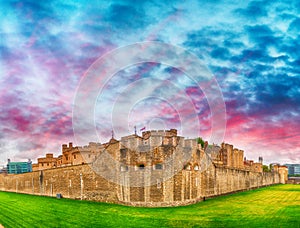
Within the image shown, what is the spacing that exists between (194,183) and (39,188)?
75.4 ft

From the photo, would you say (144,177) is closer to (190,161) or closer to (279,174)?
(190,161)

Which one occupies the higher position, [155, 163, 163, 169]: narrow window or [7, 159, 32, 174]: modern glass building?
[155, 163, 163, 169]: narrow window

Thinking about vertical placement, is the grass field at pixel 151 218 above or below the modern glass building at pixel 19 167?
above

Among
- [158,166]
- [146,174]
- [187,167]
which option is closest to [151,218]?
[146,174]

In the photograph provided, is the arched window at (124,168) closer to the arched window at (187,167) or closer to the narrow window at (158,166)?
the narrow window at (158,166)

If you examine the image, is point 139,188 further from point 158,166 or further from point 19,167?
point 19,167

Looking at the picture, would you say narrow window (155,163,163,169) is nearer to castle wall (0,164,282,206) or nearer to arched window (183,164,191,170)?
castle wall (0,164,282,206)

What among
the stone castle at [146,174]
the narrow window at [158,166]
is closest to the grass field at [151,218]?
the stone castle at [146,174]

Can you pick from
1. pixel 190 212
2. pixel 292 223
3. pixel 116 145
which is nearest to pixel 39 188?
pixel 116 145

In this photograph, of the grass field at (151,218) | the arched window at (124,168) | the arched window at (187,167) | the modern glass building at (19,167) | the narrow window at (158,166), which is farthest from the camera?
the modern glass building at (19,167)

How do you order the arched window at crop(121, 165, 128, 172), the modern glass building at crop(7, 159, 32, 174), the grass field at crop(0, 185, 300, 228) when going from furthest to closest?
the modern glass building at crop(7, 159, 32, 174)
the arched window at crop(121, 165, 128, 172)
the grass field at crop(0, 185, 300, 228)

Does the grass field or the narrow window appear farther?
the narrow window

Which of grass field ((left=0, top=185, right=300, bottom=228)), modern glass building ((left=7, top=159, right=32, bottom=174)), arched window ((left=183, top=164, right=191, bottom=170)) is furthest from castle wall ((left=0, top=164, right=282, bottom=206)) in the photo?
modern glass building ((left=7, top=159, right=32, bottom=174))

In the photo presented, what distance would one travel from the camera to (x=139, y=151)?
27.6m
